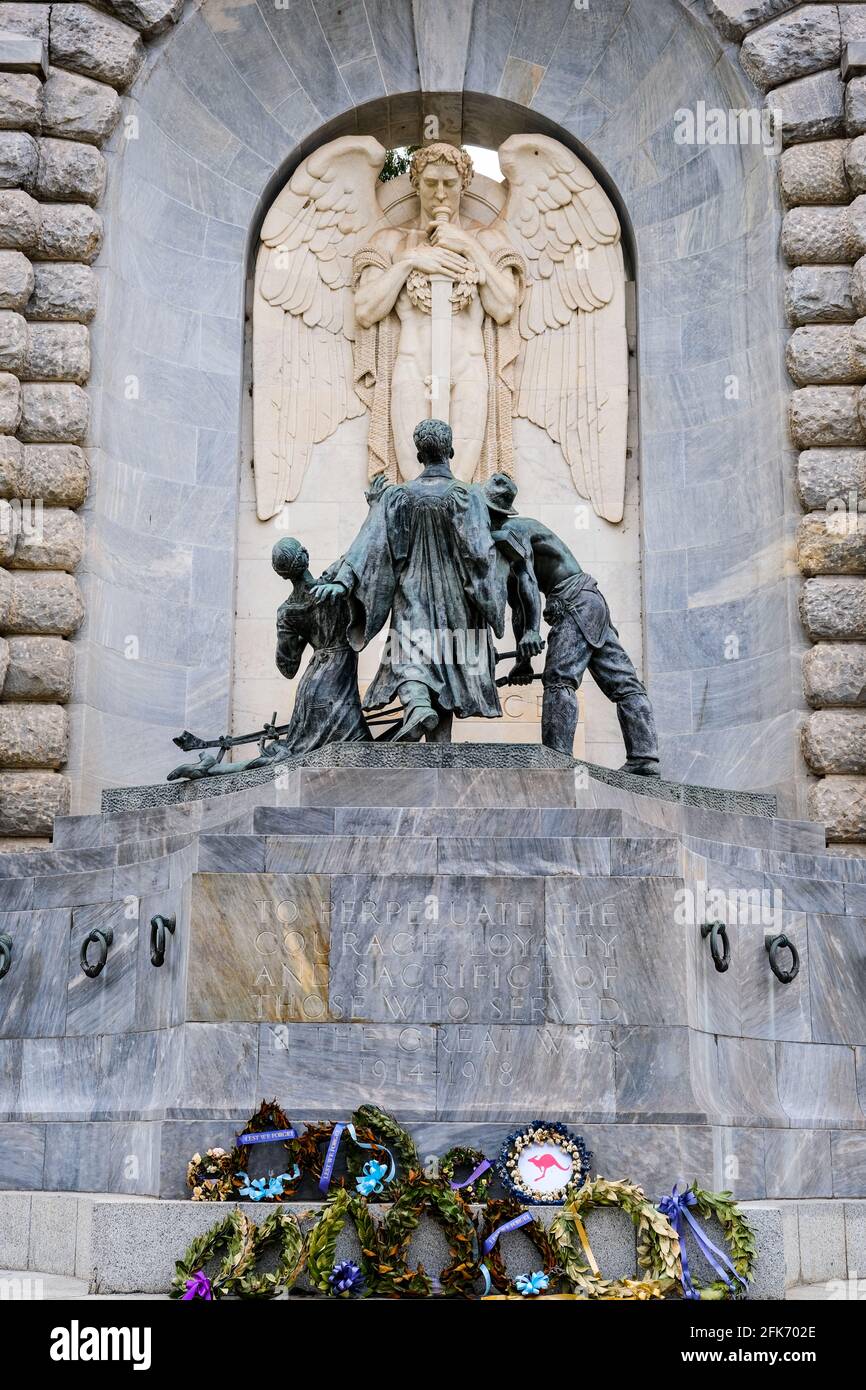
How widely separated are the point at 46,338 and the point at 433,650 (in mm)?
5234

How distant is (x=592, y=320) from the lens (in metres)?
17.1

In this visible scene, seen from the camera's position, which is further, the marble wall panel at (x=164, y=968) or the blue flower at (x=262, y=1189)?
the marble wall panel at (x=164, y=968)

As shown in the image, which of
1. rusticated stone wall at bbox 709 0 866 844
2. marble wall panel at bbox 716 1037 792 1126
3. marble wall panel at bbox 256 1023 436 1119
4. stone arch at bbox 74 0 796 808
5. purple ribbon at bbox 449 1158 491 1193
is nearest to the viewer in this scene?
purple ribbon at bbox 449 1158 491 1193

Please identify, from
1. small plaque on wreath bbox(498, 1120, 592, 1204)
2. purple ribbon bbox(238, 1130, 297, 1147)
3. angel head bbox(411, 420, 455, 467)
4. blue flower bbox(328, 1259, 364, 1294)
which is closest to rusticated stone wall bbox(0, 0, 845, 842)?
angel head bbox(411, 420, 455, 467)

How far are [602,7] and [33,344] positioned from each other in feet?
19.9

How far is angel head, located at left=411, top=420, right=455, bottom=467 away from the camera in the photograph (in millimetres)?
12531

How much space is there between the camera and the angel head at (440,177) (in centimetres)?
1716

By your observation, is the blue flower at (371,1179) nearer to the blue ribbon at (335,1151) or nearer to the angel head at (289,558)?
the blue ribbon at (335,1151)

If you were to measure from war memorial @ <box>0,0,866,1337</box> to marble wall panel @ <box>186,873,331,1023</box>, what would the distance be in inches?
0.9

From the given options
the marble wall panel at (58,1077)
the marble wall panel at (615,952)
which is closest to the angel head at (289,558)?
the marble wall panel at (615,952)

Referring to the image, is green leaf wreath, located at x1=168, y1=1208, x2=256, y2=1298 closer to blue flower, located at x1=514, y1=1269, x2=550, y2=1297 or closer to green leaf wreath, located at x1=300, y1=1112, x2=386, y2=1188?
green leaf wreath, located at x1=300, y1=1112, x2=386, y2=1188

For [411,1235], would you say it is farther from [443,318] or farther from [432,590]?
[443,318]

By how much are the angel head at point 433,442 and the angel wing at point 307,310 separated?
4307mm

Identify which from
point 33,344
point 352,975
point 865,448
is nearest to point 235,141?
point 33,344
